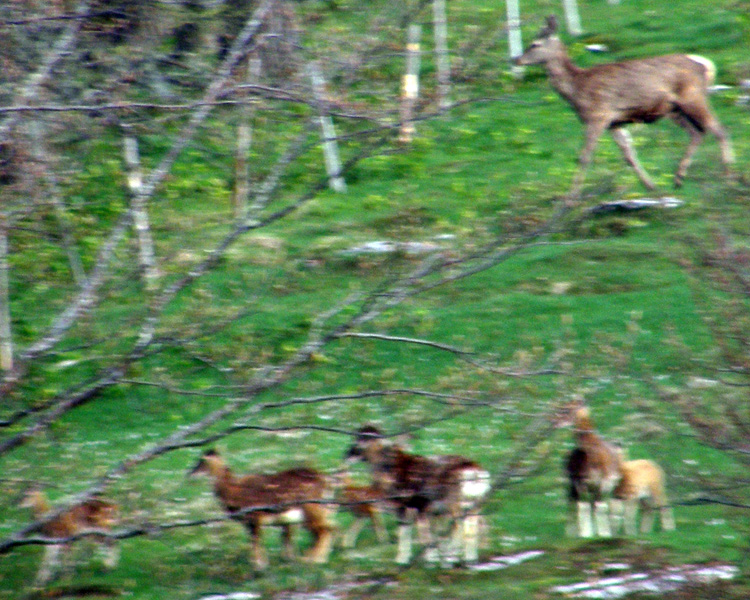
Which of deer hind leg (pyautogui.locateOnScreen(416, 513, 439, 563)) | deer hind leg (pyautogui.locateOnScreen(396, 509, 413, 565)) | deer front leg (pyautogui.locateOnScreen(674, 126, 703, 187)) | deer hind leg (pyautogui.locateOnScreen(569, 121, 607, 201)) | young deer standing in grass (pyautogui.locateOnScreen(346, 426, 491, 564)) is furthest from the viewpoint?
deer front leg (pyautogui.locateOnScreen(674, 126, 703, 187))

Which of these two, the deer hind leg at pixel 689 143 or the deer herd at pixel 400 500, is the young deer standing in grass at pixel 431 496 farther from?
the deer hind leg at pixel 689 143

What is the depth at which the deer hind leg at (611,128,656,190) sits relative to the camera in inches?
714

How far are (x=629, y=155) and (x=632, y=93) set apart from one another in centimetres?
86

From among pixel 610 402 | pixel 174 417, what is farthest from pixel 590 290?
pixel 174 417

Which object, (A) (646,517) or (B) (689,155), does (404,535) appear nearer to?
(A) (646,517)

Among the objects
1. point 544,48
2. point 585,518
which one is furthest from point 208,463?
point 544,48

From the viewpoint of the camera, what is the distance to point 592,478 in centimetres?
964

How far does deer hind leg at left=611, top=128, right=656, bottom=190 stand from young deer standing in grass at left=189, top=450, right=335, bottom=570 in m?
9.64

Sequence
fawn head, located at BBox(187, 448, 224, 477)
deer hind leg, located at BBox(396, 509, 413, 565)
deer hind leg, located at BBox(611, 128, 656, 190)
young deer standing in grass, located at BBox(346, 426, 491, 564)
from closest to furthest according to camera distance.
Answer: young deer standing in grass, located at BBox(346, 426, 491, 564) < deer hind leg, located at BBox(396, 509, 413, 565) < fawn head, located at BBox(187, 448, 224, 477) < deer hind leg, located at BBox(611, 128, 656, 190)

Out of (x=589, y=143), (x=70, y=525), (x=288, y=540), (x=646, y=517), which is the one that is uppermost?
(x=589, y=143)

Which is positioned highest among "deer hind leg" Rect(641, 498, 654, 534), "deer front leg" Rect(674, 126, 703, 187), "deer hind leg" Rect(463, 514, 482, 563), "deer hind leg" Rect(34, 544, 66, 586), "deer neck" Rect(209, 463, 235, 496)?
"deer front leg" Rect(674, 126, 703, 187)

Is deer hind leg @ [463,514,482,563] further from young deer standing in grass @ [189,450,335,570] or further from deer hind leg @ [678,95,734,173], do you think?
deer hind leg @ [678,95,734,173]

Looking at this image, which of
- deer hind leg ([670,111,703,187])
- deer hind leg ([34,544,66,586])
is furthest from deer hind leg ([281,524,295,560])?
deer hind leg ([670,111,703,187])

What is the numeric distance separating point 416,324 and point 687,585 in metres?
7.85
